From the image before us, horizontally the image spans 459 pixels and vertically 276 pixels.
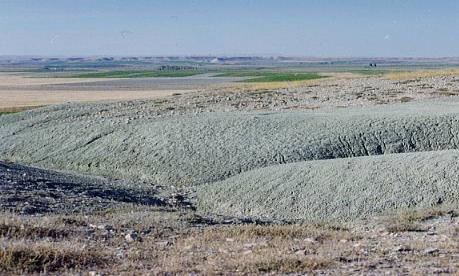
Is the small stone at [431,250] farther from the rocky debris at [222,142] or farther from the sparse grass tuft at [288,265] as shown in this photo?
the rocky debris at [222,142]

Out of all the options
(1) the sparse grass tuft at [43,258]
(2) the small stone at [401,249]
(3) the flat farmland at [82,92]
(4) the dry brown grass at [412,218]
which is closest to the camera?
(1) the sparse grass tuft at [43,258]

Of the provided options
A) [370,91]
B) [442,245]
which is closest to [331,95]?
[370,91]

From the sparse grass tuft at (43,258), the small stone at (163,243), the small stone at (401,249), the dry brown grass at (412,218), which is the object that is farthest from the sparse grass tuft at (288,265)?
the dry brown grass at (412,218)

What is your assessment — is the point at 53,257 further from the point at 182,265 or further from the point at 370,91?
the point at 370,91

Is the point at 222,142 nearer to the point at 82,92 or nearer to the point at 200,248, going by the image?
the point at 200,248

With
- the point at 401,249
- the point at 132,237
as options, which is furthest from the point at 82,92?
the point at 401,249

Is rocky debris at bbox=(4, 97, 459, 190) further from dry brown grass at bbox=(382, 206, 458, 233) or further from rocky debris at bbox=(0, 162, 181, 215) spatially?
dry brown grass at bbox=(382, 206, 458, 233)

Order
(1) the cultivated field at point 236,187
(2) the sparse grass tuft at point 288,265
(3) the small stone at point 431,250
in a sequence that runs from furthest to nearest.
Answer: (3) the small stone at point 431,250, (1) the cultivated field at point 236,187, (2) the sparse grass tuft at point 288,265

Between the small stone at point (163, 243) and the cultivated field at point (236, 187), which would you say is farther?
the small stone at point (163, 243)
